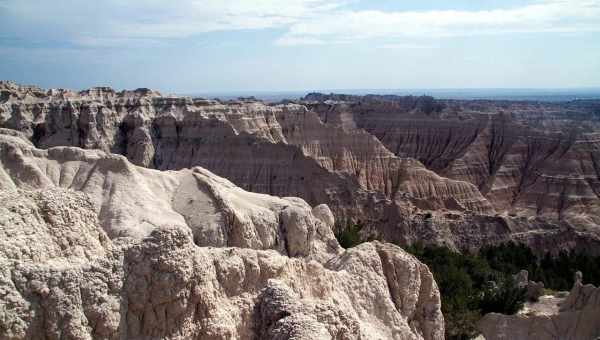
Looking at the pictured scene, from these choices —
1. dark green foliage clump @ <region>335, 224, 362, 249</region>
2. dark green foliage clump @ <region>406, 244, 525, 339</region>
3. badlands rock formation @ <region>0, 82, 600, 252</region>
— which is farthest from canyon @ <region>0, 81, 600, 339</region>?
dark green foliage clump @ <region>406, 244, 525, 339</region>

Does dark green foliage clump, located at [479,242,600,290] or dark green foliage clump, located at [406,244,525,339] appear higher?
dark green foliage clump, located at [406,244,525,339]

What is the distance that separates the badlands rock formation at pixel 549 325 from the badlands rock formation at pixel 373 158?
1931 cm

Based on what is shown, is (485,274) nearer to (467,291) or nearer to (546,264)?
(467,291)

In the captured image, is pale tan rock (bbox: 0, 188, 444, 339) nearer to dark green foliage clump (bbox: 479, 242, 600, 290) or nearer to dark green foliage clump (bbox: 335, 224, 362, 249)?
dark green foliage clump (bbox: 335, 224, 362, 249)

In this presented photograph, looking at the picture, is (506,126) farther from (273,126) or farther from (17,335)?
(17,335)

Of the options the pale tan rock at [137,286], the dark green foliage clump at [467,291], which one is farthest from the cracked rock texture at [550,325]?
the pale tan rock at [137,286]

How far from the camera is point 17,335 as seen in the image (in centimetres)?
575

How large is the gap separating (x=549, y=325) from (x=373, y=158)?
42.6m

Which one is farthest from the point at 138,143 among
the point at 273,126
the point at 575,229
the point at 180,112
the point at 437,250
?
the point at 575,229

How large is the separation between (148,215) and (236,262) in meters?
12.7

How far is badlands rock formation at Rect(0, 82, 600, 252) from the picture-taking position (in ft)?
153

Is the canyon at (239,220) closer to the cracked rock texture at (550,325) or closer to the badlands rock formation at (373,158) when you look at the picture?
the cracked rock texture at (550,325)

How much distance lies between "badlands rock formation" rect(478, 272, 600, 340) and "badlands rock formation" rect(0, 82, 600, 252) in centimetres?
1931

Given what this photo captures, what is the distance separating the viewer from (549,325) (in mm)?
21688
